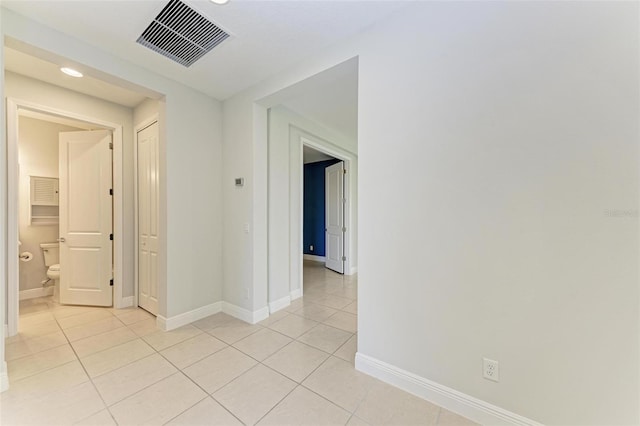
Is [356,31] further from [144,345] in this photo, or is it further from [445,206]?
[144,345]

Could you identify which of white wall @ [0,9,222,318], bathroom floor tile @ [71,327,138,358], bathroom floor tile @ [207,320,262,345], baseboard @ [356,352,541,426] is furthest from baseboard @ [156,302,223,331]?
baseboard @ [356,352,541,426]

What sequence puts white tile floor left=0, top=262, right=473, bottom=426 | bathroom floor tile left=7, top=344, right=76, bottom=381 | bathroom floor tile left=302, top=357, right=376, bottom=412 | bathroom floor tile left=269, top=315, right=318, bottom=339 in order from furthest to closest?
bathroom floor tile left=269, top=315, right=318, bottom=339 → bathroom floor tile left=7, top=344, right=76, bottom=381 → bathroom floor tile left=302, top=357, right=376, bottom=412 → white tile floor left=0, top=262, right=473, bottom=426

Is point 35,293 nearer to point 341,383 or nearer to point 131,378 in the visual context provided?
→ point 131,378

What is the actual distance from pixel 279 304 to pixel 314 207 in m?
3.90

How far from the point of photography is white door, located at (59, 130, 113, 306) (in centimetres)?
327

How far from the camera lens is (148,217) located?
3141mm

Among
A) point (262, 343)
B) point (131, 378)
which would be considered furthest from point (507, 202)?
point (131, 378)

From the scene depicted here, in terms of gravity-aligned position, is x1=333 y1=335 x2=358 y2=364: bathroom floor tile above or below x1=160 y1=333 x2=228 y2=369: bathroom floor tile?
below

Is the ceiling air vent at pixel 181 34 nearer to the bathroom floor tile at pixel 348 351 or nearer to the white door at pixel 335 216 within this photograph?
the bathroom floor tile at pixel 348 351

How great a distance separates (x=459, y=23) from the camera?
1545 millimetres

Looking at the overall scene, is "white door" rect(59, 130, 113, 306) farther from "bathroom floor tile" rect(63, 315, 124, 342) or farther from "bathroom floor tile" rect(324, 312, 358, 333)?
"bathroom floor tile" rect(324, 312, 358, 333)

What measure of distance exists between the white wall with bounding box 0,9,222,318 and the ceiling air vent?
51 cm

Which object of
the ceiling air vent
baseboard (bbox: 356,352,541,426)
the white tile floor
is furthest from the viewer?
the ceiling air vent

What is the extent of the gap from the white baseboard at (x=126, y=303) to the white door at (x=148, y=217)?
15cm
